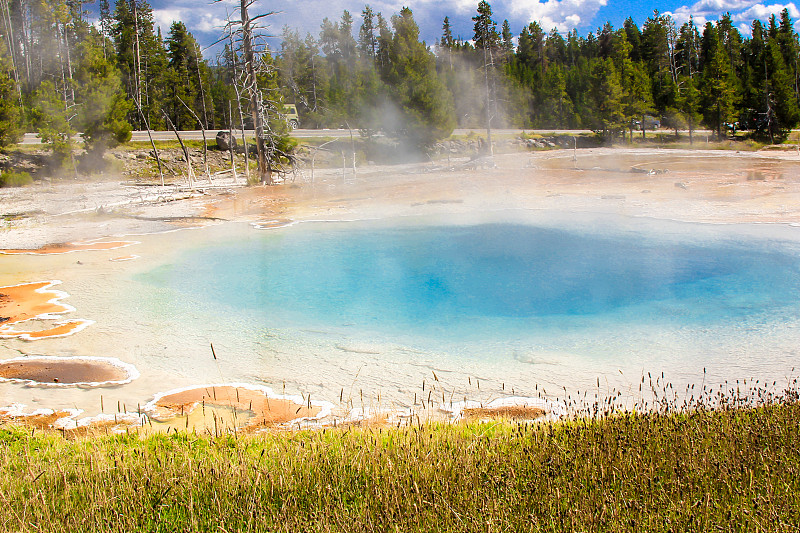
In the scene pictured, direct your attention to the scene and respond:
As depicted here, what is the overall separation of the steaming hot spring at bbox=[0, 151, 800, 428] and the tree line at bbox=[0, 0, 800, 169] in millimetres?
11981

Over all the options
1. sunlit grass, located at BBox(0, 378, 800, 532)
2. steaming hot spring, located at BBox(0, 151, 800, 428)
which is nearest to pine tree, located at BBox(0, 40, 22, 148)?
steaming hot spring, located at BBox(0, 151, 800, 428)

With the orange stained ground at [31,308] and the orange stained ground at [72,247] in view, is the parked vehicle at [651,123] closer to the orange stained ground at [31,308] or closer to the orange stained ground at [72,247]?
the orange stained ground at [72,247]

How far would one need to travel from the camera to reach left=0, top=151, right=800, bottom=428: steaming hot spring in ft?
21.3

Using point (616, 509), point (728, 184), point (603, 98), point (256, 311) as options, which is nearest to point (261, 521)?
point (616, 509)

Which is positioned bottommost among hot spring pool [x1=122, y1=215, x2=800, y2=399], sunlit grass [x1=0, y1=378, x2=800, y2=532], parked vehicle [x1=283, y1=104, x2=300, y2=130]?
hot spring pool [x1=122, y1=215, x2=800, y2=399]

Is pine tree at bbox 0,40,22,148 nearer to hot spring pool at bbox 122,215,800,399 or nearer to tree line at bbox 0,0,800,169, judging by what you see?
tree line at bbox 0,0,800,169

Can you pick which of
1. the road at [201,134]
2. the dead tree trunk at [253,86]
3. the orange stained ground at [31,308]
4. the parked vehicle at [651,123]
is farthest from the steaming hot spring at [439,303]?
the parked vehicle at [651,123]

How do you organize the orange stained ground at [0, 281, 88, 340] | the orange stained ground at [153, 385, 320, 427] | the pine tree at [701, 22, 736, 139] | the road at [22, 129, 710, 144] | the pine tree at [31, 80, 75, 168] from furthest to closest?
1. the pine tree at [701, 22, 736, 139]
2. the road at [22, 129, 710, 144]
3. the pine tree at [31, 80, 75, 168]
4. the orange stained ground at [0, 281, 88, 340]
5. the orange stained ground at [153, 385, 320, 427]

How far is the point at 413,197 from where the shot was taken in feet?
70.1

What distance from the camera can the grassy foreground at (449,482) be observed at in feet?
9.34

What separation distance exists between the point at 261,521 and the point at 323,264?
391 inches

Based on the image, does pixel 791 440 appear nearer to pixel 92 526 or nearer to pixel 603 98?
pixel 92 526

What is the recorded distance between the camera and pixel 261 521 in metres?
2.99

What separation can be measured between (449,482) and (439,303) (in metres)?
6.71
